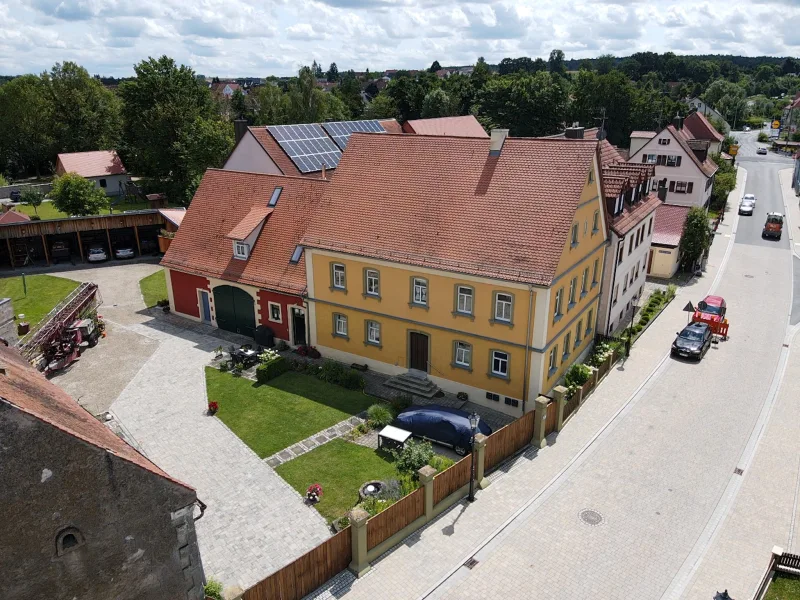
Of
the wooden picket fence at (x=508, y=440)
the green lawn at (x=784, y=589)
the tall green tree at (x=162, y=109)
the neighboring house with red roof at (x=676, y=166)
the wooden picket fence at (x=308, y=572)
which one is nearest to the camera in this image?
the wooden picket fence at (x=308, y=572)

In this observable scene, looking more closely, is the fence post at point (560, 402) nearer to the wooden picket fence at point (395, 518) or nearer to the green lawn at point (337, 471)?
the green lawn at point (337, 471)

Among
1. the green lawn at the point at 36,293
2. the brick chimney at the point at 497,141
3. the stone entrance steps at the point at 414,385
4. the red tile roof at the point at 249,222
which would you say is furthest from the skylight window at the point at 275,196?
the green lawn at the point at 36,293

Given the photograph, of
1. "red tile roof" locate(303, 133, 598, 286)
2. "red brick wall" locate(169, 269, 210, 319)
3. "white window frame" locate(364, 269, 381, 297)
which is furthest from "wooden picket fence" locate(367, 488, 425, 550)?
"red brick wall" locate(169, 269, 210, 319)

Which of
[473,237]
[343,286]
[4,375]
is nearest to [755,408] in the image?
[473,237]

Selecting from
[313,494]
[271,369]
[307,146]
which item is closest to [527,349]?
[313,494]

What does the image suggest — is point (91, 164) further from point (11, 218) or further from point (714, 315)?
point (714, 315)

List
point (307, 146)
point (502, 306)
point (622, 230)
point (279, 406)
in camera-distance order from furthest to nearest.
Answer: point (307, 146)
point (622, 230)
point (279, 406)
point (502, 306)

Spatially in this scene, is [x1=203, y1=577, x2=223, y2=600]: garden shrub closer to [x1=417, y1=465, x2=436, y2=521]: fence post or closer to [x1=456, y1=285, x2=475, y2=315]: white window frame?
[x1=417, y1=465, x2=436, y2=521]: fence post

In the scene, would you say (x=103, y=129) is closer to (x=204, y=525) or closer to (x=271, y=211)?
(x=271, y=211)
